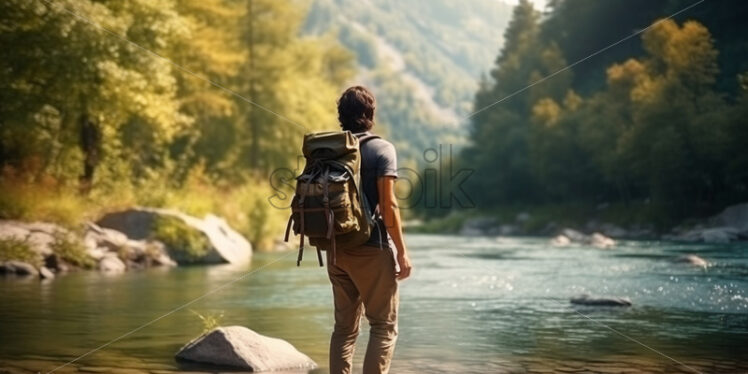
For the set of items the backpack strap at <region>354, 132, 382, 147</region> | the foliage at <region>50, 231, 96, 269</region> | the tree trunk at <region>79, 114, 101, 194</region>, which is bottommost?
the foliage at <region>50, 231, 96, 269</region>

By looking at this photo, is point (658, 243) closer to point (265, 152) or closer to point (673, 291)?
point (673, 291)

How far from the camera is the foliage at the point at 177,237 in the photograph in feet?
77.7

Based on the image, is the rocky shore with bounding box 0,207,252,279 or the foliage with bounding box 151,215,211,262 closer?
the rocky shore with bounding box 0,207,252,279

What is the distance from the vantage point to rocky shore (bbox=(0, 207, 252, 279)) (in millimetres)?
18859

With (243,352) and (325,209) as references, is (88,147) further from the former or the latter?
(325,209)

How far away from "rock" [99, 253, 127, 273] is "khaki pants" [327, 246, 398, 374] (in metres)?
15.2

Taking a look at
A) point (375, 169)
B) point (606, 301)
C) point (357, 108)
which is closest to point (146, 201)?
point (606, 301)

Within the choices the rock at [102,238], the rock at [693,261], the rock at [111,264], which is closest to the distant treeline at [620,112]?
the rock at [693,261]

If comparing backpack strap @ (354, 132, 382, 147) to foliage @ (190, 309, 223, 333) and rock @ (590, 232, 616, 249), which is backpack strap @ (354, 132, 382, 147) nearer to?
foliage @ (190, 309, 223, 333)

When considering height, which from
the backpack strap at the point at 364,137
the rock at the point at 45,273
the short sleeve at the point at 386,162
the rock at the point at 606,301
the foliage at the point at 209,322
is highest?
the backpack strap at the point at 364,137

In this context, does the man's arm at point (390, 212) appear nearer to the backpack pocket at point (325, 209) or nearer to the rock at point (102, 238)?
the backpack pocket at point (325, 209)

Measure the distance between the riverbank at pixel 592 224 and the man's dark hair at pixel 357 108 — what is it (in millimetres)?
20686

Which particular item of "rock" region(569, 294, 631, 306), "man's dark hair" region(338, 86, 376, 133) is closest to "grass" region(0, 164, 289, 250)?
"rock" region(569, 294, 631, 306)

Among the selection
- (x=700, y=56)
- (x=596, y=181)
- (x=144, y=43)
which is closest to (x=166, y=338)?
(x=144, y=43)
